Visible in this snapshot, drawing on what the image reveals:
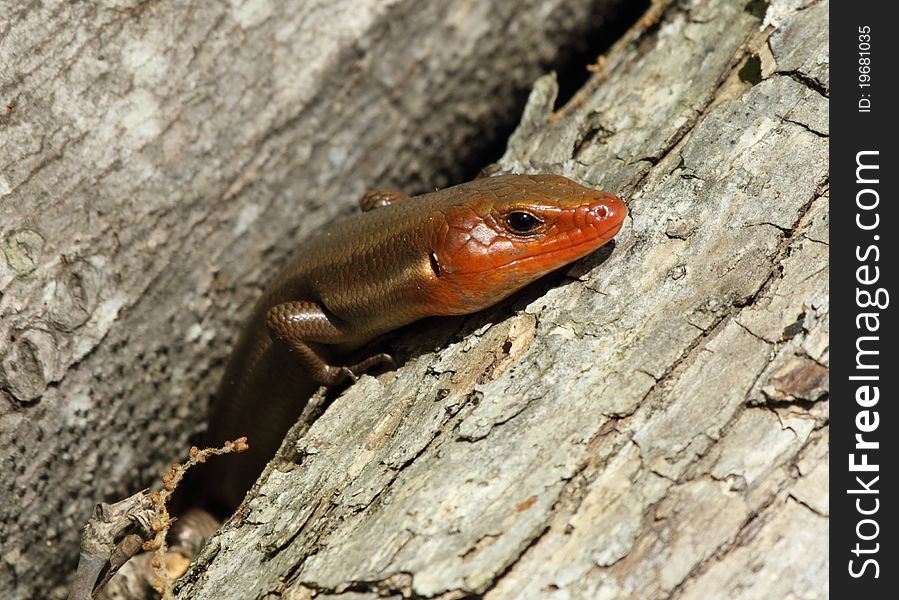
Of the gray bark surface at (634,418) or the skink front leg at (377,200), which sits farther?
the skink front leg at (377,200)

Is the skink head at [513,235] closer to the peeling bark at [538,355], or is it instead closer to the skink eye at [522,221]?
the skink eye at [522,221]

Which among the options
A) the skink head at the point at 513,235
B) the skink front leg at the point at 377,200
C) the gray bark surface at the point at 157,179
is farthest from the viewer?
the skink front leg at the point at 377,200

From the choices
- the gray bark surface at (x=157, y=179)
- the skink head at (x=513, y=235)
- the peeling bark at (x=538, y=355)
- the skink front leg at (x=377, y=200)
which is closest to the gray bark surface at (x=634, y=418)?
the peeling bark at (x=538, y=355)

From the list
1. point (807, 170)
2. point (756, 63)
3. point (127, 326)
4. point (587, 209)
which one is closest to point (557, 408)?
point (587, 209)

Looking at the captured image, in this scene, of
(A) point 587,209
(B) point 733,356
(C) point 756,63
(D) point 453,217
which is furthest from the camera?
(C) point 756,63

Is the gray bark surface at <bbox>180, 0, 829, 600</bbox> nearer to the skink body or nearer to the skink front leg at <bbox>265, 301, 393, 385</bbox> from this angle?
the skink body

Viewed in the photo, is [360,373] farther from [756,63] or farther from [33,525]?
[756,63]

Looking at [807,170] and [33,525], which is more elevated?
[33,525]
